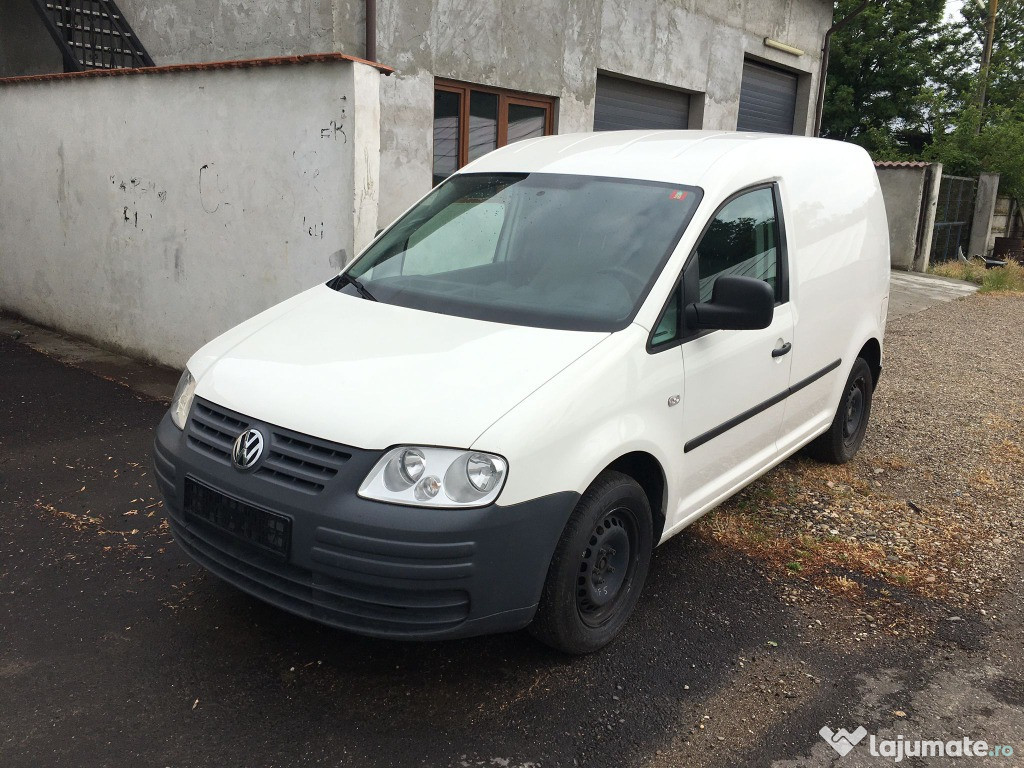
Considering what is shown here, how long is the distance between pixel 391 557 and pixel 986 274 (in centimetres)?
1700

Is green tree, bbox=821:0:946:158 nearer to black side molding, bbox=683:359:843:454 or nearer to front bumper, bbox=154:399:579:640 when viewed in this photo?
black side molding, bbox=683:359:843:454

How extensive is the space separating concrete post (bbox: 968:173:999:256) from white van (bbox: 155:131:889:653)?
18095mm

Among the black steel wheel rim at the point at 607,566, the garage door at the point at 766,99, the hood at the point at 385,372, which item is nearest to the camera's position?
the hood at the point at 385,372

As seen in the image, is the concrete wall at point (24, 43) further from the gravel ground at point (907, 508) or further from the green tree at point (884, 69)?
the green tree at point (884, 69)

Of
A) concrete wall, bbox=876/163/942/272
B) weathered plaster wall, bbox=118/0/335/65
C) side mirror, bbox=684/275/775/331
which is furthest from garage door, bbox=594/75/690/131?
side mirror, bbox=684/275/775/331

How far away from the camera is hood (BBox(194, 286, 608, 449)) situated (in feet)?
8.98

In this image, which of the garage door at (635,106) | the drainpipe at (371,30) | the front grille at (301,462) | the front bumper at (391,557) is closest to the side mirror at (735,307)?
the front bumper at (391,557)

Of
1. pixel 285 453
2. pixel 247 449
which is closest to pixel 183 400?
pixel 247 449

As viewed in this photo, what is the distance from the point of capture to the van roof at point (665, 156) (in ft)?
12.5

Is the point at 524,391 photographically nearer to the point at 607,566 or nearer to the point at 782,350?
the point at 607,566

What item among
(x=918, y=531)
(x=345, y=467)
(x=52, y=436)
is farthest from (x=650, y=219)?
(x=52, y=436)

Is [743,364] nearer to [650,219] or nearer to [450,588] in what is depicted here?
[650,219]

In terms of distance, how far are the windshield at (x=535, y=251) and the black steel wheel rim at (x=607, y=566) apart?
72 centimetres

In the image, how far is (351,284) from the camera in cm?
392
